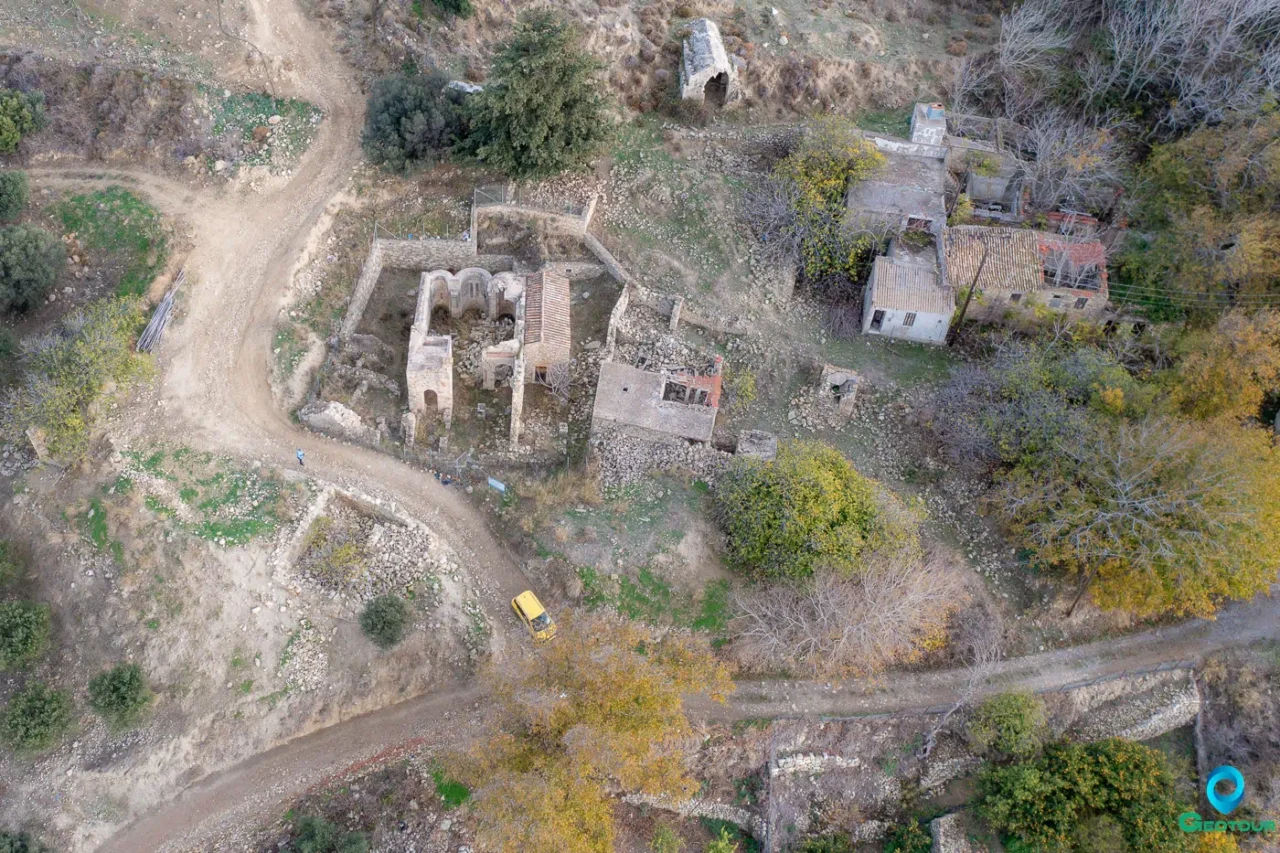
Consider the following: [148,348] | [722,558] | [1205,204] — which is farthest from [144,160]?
[1205,204]

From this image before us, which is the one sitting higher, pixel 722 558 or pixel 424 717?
pixel 722 558

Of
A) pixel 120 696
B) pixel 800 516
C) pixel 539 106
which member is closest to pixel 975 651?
pixel 800 516

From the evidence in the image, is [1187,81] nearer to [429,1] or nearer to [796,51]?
[796,51]

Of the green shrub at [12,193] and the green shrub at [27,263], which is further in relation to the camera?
the green shrub at [12,193]

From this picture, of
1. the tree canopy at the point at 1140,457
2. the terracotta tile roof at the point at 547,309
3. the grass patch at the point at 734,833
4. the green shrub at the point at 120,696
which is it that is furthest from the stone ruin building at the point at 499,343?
the tree canopy at the point at 1140,457

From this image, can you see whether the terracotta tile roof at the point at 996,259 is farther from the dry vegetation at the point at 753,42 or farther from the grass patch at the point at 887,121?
the dry vegetation at the point at 753,42

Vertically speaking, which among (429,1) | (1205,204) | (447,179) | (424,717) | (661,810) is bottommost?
(661,810)

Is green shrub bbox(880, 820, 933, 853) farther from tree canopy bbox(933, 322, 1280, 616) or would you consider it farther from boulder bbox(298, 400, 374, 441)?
boulder bbox(298, 400, 374, 441)
